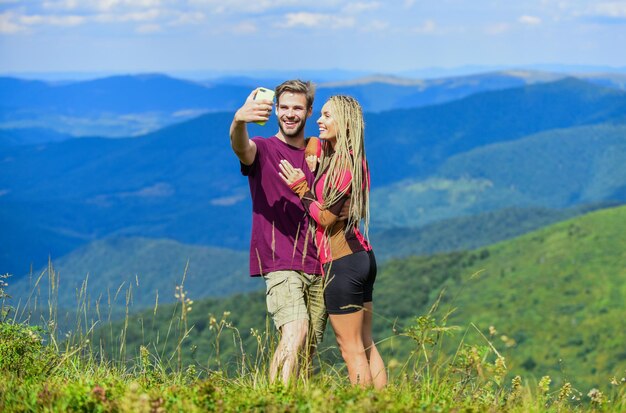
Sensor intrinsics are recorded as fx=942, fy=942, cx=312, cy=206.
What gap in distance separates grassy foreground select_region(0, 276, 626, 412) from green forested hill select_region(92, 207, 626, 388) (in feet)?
231

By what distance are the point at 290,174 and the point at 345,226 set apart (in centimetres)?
52

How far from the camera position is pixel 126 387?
17.7ft

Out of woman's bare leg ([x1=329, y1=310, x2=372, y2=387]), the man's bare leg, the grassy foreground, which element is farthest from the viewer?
woman's bare leg ([x1=329, y1=310, x2=372, y2=387])

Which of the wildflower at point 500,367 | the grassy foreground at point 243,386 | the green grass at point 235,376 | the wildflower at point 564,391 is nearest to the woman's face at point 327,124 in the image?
the green grass at point 235,376

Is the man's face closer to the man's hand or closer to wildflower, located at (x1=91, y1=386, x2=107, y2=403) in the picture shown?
the man's hand

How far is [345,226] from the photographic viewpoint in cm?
641

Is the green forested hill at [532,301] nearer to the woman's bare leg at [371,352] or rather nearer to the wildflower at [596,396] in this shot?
the woman's bare leg at [371,352]

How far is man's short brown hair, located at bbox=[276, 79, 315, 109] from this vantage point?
21.8ft

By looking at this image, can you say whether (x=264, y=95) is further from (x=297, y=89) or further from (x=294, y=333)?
(x=294, y=333)

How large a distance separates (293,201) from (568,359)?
3118 inches

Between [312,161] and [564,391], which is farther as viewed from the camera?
[312,161]

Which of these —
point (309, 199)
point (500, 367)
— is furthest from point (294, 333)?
point (500, 367)

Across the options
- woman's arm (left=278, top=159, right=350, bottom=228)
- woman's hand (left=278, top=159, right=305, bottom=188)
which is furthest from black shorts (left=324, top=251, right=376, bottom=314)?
woman's hand (left=278, top=159, right=305, bottom=188)

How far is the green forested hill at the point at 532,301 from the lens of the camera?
8394cm
